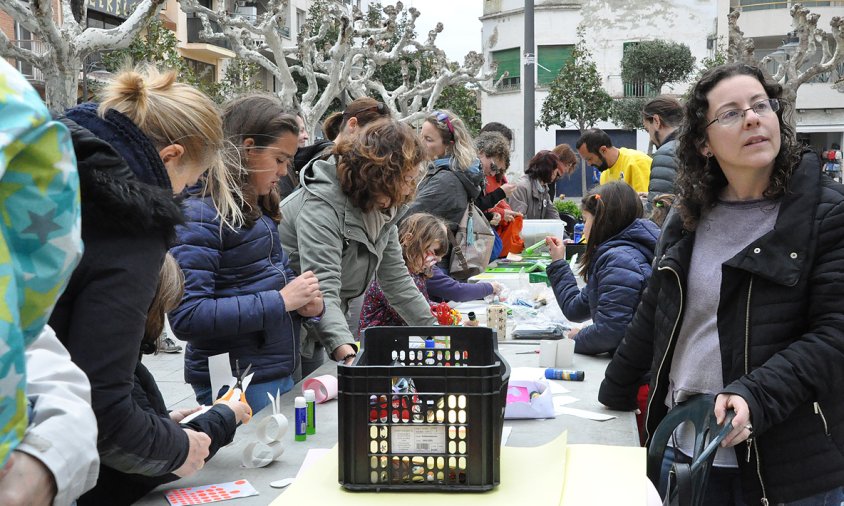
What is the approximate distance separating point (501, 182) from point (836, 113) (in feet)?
126

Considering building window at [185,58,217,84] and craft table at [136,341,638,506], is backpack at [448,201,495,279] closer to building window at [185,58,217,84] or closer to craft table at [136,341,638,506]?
craft table at [136,341,638,506]

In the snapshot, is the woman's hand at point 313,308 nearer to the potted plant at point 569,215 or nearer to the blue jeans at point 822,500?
the blue jeans at point 822,500

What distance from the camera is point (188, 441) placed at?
180cm

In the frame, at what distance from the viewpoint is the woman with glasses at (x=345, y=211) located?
3.10 metres

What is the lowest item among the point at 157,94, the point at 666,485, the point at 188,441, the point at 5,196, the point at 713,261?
the point at 666,485

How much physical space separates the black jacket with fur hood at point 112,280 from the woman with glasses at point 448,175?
450 centimetres

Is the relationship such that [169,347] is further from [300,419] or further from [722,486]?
[722,486]

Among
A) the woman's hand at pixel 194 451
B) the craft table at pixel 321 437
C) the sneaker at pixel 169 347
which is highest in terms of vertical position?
the woman's hand at pixel 194 451

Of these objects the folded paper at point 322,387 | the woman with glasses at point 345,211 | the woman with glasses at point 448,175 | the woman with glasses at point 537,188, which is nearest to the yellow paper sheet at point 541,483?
the folded paper at point 322,387

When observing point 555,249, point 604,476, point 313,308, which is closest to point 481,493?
point 604,476

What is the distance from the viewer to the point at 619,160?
8172 millimetres

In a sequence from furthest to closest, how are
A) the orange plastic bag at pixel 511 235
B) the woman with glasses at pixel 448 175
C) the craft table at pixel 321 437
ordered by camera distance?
1. the orange plastic bag at pixel 511 235
2. the woman with glasses at pixel 448 175
3. the craft table at pixel 321 437

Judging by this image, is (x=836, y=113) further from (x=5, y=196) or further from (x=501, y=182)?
(x=5, y=196)

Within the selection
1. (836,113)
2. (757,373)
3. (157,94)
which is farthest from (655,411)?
(836,113)
